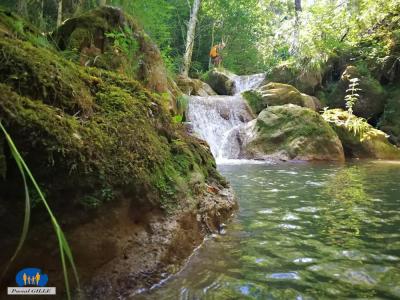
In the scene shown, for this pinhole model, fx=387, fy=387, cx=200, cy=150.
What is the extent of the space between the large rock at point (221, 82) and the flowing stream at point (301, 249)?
493 inches

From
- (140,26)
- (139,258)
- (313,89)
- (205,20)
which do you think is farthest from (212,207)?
(205,20)

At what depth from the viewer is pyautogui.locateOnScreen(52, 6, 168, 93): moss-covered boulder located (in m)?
5.85

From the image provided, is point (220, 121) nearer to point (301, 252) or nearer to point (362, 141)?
point (362, 141)

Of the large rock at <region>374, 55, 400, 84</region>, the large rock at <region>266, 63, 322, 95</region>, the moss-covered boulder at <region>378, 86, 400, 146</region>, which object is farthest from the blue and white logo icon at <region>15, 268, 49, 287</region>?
the large rock at <region>266, 63, 322, 95</region>

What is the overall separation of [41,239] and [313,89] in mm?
16402

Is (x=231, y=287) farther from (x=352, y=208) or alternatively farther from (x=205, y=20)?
(x=205, y=20)

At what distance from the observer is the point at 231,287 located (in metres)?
2.42

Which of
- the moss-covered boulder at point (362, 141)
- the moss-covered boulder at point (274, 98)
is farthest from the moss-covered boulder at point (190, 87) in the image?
the moss-covered boulder at point (362, 141)

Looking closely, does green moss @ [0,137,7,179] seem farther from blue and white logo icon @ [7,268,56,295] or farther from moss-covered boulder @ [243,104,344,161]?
moss-covered boulder @ [243,104,344,161]

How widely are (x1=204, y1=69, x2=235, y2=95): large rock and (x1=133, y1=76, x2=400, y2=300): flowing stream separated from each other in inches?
493

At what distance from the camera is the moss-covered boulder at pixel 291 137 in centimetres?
1112

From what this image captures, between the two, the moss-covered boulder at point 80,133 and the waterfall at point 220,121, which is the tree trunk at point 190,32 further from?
the moss-covered boulder at point 80,133

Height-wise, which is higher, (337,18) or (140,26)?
(337,18)

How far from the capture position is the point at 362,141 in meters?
12.1
